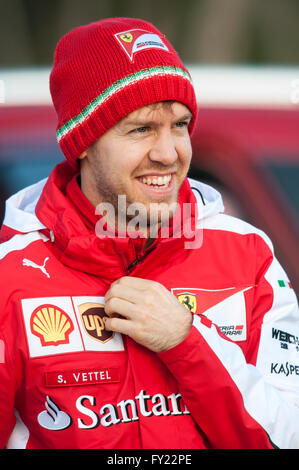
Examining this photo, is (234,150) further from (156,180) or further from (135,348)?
(135,348)

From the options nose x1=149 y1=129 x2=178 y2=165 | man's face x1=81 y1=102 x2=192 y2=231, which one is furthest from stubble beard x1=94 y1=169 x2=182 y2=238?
nose x1=149 y1=129 x2=178 y2=165

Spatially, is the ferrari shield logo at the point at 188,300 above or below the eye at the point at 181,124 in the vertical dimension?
below

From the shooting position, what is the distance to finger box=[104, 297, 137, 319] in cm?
186

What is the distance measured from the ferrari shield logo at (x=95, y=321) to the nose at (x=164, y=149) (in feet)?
1.57

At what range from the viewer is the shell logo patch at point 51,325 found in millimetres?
1905

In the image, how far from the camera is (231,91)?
3.06 metres

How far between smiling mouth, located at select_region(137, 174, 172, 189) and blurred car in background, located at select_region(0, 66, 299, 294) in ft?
2.61

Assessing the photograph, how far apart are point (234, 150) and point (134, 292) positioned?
1.19 m

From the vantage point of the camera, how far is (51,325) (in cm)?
193

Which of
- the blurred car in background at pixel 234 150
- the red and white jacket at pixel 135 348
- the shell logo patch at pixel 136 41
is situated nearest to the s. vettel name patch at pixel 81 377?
the red and white jacket at pixel 135 348

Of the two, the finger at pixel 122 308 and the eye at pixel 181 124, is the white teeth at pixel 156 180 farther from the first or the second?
the finger at pixel 122 308

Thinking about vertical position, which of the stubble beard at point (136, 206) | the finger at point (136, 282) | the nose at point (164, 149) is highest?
the nose at point (164, 149)

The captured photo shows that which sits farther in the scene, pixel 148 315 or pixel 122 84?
pixel 122 84

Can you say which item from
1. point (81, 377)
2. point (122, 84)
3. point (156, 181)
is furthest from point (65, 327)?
point (122, 84)
